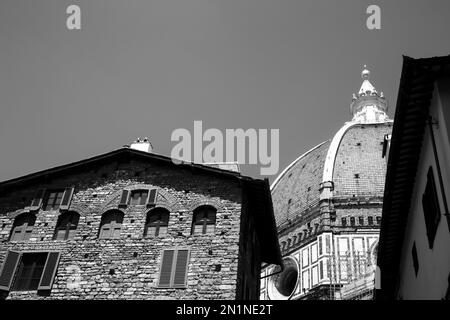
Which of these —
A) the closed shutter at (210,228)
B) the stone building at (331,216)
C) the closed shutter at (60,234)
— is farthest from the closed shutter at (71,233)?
the stone building at (331,216)

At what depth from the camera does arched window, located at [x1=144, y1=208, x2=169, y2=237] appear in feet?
54.6

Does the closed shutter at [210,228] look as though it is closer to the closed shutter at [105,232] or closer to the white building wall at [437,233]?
the closed shutter at [105,232]

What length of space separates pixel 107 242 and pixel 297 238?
3631 cm

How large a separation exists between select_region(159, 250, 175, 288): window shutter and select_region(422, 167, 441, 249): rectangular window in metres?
6.95

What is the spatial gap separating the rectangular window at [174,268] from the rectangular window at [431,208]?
6.60m

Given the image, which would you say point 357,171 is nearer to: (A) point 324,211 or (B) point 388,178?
(A) point 324,211

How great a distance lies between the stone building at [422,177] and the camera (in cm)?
1056

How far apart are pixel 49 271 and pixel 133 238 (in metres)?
2.51

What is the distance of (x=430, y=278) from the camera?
40.6 feet

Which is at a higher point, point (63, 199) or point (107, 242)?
point (63, 199)

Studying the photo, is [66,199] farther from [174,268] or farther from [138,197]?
[174,268]

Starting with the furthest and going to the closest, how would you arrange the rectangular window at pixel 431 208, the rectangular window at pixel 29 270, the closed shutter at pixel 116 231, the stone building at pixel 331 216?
the stone building at pixel 331 216, the closed shutter at pixel 116 231, the rectangular window at pixel 29 270, the rectangular window at pixel 431 208

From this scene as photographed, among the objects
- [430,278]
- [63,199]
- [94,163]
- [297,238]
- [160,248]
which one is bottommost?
[430,278]
